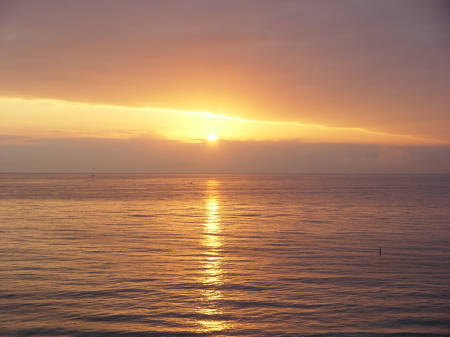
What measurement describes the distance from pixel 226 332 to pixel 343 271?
1384cm

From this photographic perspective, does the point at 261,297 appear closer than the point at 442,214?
Yes

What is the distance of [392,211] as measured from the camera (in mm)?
72062

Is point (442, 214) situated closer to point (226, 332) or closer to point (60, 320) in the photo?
point (226, 332)

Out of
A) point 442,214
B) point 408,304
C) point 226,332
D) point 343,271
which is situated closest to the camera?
point 226,332

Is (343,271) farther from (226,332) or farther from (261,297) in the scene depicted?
(226,332)

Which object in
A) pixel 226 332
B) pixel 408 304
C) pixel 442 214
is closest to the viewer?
pixel 226 332

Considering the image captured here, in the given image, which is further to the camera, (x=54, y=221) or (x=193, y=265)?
→ (x=54, y=221)

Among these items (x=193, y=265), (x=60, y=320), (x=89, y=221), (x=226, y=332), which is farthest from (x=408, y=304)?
(x=89, y=221)

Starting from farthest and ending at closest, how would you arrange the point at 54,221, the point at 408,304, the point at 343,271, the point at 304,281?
the point at 54,221 < the point at 343,271 < the point at 304,281 < the point at 408,304

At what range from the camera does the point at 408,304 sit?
22422 millimetres

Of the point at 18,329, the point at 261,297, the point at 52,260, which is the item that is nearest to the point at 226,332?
the point at 261,297

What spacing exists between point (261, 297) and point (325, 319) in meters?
4.38

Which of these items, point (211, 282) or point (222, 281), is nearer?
point (211, 282)

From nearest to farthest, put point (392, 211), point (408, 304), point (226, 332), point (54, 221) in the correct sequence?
point (226, 332), point (408, 304), point (54, 221), point (392, 211)
